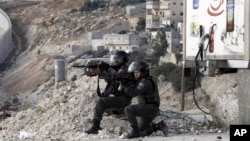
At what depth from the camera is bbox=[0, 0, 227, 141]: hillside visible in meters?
11.4

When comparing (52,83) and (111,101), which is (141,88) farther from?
(52,83)

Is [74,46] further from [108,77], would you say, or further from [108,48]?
[108,77]

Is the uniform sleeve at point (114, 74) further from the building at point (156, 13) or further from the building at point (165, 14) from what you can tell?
the building at point (156, 13)

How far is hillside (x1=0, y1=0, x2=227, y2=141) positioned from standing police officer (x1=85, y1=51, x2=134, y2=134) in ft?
0.89

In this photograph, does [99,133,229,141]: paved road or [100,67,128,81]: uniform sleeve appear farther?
[100,67,128,81]: uniform sleeve

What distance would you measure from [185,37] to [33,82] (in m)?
59.9

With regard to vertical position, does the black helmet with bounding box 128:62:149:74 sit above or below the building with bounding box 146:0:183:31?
above

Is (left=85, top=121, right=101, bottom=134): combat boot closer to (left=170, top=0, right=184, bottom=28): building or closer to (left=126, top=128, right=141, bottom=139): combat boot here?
(left=126, top=128, right=141, bottom=139): combat boot

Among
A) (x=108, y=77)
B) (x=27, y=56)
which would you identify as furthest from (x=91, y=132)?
(x=27, y=56)

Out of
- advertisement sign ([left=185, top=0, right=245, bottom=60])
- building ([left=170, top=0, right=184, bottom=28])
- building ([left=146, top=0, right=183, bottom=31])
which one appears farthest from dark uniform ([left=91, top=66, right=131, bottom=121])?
building ([left=170, top=0, right=184, bottom=28])

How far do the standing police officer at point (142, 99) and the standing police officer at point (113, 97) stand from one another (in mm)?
321

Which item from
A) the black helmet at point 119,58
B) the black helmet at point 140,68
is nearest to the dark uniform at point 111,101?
the black helmet at point 119,58

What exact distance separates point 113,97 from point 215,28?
2.00 metres

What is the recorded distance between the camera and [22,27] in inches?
3927
